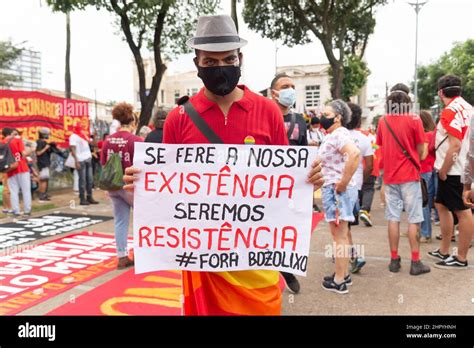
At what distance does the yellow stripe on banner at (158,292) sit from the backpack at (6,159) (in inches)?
187

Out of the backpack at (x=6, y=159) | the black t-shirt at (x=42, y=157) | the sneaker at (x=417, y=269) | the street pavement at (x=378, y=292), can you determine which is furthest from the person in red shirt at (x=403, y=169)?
the black t-shirt at (x=42, y=157)

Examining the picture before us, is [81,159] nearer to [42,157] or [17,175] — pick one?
[42,157]

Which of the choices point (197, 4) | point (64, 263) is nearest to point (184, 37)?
point (197, 4)

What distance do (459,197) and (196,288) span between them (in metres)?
3.68

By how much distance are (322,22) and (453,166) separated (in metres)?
14.2

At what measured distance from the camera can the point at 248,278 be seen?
7.46 ft

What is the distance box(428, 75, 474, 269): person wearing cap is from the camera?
4.57 m

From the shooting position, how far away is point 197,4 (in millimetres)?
15828

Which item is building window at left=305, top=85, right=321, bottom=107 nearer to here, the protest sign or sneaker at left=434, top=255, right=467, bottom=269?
sneaker at left=434, top=255, right=467, bottom=269

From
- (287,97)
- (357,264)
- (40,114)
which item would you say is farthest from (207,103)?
(40,114)

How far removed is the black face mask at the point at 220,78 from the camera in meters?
2.26

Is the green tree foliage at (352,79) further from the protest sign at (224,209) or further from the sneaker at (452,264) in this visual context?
the protest sign at (224,209)

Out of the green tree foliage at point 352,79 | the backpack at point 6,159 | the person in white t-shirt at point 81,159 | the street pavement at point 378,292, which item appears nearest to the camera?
the street pavement at point 378,292
